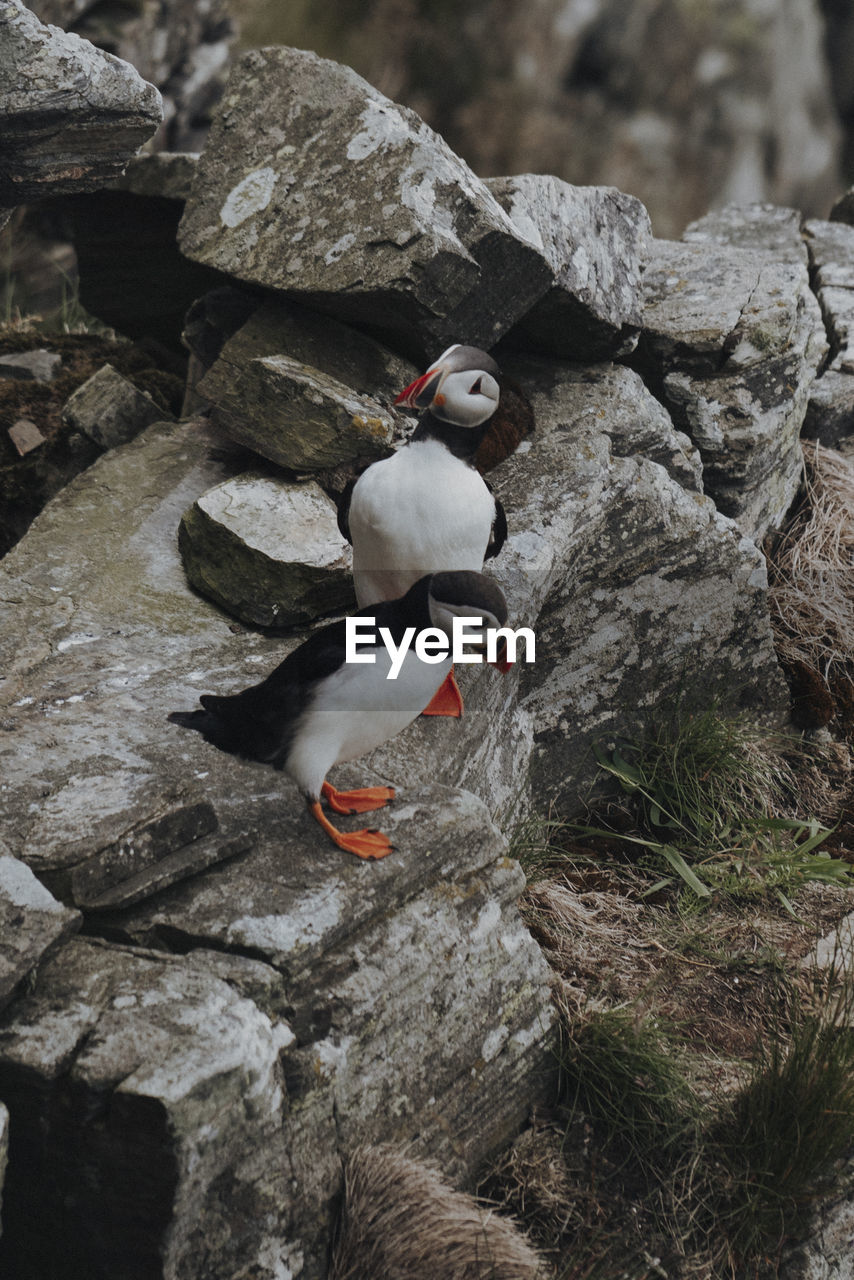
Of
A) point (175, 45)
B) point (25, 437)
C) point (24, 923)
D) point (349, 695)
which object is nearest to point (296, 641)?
point (349, 695)

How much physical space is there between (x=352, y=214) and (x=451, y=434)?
1.42 metres

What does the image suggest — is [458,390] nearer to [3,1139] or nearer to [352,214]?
[352,214]

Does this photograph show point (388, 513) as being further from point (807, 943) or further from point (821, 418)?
point (821, 418)

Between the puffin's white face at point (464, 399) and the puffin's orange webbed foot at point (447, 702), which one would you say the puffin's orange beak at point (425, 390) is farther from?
the puffin's orange webbed foot at point (447, 702)

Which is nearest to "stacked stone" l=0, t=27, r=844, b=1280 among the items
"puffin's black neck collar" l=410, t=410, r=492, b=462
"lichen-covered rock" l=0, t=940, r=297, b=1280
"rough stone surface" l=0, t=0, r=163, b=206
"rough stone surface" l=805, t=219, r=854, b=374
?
"lichen-covered rock" l=0, t=940, r=297, b=1280

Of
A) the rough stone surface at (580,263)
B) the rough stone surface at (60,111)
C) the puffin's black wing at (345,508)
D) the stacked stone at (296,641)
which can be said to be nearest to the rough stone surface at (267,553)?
the stacked stone at (296,641)

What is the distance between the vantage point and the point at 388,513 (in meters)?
3.39

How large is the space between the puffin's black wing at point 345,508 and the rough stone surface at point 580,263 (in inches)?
58.1

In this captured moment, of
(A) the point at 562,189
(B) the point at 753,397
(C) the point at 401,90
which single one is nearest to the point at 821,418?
(B) the point at 753,397

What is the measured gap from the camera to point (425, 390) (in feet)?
11.2

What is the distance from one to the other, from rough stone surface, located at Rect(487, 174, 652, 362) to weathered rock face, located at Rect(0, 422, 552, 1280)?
92.7 inches

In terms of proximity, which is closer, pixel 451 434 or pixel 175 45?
pixel 451 434

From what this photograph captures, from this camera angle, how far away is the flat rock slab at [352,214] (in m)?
4.18

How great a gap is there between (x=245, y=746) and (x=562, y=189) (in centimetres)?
339
